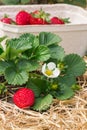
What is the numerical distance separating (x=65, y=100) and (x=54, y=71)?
0.29 ft

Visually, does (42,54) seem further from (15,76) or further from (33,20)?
(33,20)

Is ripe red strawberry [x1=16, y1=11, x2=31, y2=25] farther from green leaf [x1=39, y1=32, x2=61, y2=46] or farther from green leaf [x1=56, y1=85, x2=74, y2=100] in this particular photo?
green leaf [x1=56, y1=85, x2=74, y2=100]

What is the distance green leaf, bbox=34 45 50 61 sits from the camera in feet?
3.94

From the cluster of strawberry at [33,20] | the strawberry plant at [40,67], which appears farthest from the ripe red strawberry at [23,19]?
the strawberry plant at [40,67]

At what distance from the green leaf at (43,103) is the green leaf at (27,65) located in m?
0.08

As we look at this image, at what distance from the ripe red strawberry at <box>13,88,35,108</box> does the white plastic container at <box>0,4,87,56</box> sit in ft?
1.07

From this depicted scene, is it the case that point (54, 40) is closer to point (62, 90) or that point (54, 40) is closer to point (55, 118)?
point (62, 90)

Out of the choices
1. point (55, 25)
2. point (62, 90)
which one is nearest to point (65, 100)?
point (62, 90)

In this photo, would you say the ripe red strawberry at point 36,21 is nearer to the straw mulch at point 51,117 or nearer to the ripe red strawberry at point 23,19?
the ripe red strawberry at point 23,19

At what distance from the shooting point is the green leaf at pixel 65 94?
1.17 metres

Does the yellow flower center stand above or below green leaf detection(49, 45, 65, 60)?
below

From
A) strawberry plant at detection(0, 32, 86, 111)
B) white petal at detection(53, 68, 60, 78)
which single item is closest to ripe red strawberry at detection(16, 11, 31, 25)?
strawberry plant at detection(0, 32, 86, 111)

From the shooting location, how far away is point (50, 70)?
1.21 meters

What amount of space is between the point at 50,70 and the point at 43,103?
11 cm
